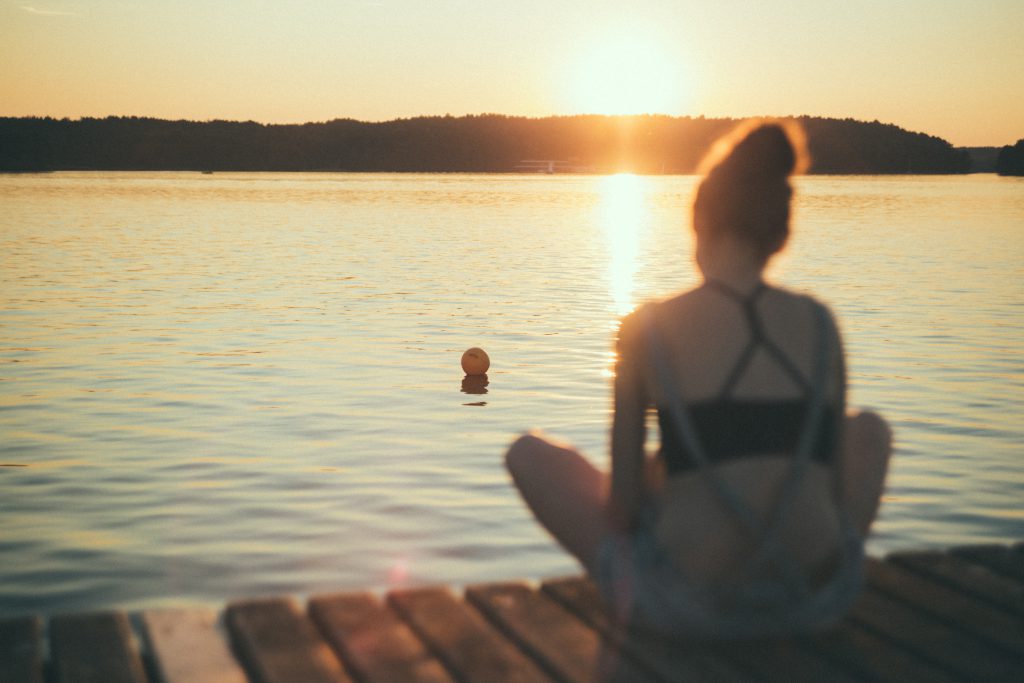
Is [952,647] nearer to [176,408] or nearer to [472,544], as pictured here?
[472,544]

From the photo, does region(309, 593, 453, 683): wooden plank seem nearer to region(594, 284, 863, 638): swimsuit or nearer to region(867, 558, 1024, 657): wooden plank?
region(594, 284, 863, 638): swimsuit

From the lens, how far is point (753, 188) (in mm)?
3557

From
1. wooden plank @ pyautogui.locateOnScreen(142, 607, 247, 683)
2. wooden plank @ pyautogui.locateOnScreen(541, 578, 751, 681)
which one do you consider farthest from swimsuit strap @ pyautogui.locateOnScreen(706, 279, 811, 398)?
wooden plank @ pyautogui.locateOnScreen(142, 607, 247, 683)

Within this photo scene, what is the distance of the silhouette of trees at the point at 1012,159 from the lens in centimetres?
17038

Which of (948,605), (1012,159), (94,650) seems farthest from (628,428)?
(1012,159)

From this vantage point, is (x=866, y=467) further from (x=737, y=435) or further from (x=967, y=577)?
(x=967, y=577)

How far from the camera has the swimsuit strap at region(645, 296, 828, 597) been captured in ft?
11.9

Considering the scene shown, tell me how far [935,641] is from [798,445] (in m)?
1.26

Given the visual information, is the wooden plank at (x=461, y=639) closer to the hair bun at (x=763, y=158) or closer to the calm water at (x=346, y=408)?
the hair bun at (x=763, y=158)

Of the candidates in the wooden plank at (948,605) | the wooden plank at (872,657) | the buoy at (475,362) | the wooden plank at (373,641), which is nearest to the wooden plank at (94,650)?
the wooden plank at (373,641)

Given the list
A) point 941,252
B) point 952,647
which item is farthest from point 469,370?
point 941,252

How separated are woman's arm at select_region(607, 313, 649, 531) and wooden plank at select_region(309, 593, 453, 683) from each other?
0.87 meters

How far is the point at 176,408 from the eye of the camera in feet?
41.8

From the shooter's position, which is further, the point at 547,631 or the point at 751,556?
the point at 547,631
